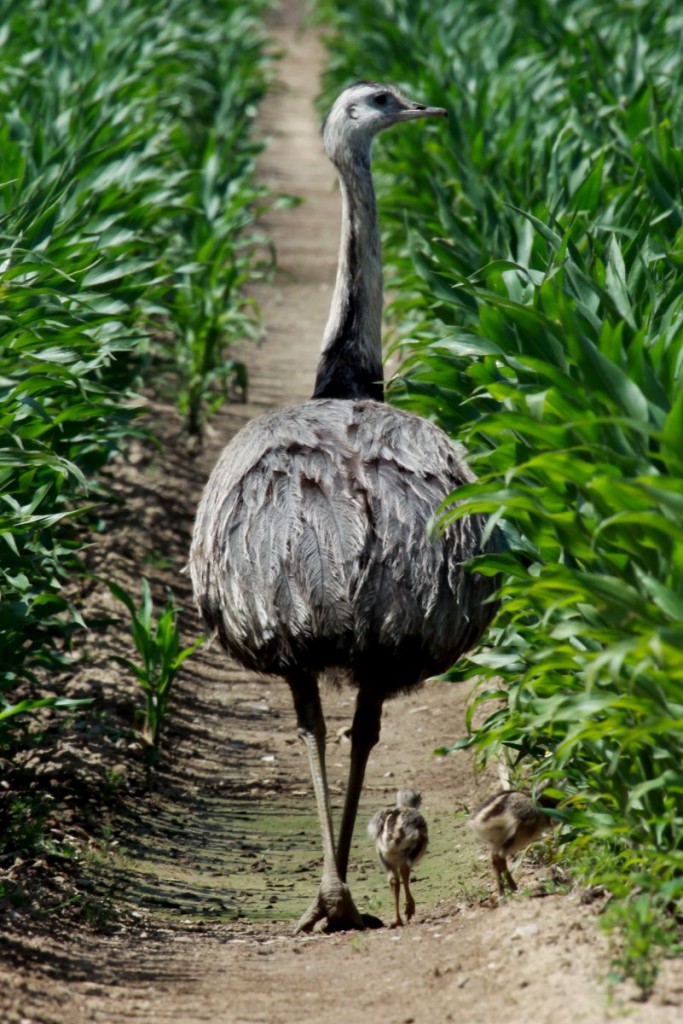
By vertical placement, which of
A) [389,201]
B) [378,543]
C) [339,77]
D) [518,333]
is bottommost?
[339,77]

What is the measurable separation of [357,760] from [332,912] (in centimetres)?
47

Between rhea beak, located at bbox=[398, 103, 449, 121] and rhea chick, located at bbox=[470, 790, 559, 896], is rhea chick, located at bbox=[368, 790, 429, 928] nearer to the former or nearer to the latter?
rhea chick, located at bbox=[470, 790, 559, 896]

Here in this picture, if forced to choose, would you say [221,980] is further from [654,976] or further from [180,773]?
[180,773]

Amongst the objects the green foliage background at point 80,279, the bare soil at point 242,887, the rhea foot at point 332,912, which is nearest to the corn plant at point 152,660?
the bare soil at point 242,887

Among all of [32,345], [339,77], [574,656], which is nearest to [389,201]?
[32,345]

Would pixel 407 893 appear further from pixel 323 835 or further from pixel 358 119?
pixel 358 119

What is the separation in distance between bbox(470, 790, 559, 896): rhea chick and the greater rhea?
0.48m

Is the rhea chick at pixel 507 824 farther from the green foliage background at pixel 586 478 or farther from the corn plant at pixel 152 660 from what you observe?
the corn plant at pixel 152 660

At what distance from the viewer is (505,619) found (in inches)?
202

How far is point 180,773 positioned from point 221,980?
202cm

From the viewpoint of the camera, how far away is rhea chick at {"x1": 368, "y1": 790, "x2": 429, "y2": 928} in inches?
178

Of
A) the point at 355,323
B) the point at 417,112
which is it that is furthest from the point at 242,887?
the point at 417,112

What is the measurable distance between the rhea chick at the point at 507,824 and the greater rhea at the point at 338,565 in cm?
48

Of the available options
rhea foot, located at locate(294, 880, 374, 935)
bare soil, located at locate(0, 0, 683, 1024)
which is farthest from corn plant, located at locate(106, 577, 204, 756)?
rhea foot, located at locate(294, 880, 374, 935)
